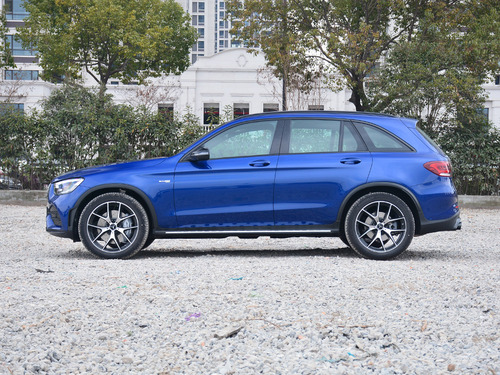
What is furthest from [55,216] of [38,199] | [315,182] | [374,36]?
[374,36]

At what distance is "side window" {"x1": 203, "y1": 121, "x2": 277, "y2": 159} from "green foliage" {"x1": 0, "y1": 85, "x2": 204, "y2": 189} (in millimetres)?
8604

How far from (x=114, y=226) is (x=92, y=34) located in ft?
93.8

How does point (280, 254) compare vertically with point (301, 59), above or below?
below

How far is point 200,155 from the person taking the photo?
701cm

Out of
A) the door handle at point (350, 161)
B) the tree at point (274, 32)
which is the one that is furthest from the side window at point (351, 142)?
the tree at point (274, 32)

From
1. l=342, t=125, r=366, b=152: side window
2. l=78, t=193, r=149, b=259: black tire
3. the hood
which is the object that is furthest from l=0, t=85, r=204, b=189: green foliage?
l=342, t=125, r=366, b=152: side window

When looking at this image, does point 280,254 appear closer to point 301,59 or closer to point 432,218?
point 432,218

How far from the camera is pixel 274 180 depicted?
23.0ft

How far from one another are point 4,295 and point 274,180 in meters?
3.14

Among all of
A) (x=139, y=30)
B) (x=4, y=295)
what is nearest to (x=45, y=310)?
(x=4, y=295)

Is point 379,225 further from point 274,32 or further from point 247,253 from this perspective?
point 274,32

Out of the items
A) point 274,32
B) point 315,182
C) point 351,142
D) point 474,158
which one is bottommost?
point 315,182

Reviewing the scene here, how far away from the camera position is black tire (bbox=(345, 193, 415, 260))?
6.90 m

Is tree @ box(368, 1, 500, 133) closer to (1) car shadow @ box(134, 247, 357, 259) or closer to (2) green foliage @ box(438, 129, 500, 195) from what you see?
(2) green foliage @ box(438, 129, 500, 195)
